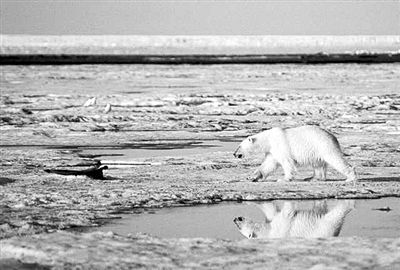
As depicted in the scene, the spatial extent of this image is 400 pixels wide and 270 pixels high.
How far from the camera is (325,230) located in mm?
7387

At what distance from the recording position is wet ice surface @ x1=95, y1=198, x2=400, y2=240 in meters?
7.30

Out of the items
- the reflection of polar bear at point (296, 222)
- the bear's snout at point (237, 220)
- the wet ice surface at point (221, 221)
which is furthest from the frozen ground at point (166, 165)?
the bear's snout at point (237, 220)

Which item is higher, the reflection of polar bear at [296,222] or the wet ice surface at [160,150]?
the wet ice surface at [160,150]

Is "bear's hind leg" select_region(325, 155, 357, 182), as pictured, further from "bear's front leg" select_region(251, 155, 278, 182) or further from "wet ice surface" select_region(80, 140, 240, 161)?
"wet ice surface" select_region(80, 140, 240, 161)

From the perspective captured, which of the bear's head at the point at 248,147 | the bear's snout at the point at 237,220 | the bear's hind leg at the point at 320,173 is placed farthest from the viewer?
the bear's head at the point at 248,147

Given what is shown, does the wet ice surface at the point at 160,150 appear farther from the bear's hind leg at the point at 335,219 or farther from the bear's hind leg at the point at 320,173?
the bear's hind leg at the point at 335,219

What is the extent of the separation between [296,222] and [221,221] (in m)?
0.72

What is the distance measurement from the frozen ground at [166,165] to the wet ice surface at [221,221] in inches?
11.0

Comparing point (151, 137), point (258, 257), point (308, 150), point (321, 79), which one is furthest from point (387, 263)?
point (321, 79)

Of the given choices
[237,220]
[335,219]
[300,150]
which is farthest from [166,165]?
[335,219]

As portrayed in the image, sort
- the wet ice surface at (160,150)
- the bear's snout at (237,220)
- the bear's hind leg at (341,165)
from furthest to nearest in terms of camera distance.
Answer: the wet ice surface at (160,150) < the bear's hind leg at (341,165) < the bear's snout at (237,220)

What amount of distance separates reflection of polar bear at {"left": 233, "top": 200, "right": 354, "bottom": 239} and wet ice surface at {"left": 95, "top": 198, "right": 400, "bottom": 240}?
0.26ft

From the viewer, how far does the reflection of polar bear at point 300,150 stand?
10023 millimetres

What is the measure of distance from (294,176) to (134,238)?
170 inches
